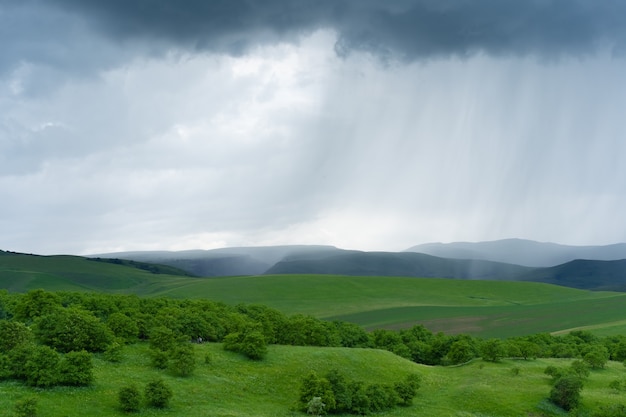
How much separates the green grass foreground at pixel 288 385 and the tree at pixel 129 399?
2.35 feet

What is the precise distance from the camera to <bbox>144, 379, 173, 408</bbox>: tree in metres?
55.7

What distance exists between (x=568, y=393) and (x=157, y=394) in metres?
54.8

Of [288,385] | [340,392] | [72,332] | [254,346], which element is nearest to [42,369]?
[72,332]

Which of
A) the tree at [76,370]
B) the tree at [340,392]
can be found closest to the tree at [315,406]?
the tree at [340,392]

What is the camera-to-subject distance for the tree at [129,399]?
175 feet

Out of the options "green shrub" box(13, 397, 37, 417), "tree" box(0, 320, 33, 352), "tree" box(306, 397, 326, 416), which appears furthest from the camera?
"tree" box(0, 320, 33, 352)

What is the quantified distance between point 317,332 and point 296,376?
80.7 ft

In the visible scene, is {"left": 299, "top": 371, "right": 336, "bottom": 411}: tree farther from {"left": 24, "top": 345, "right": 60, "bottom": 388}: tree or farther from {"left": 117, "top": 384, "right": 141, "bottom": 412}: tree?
{"left": 24, "top": 345, "right": 60, "bottom": 388}: tree

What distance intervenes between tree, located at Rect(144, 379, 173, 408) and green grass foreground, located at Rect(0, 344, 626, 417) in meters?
1.05

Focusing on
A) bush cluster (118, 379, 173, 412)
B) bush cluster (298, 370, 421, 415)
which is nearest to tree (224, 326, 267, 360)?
bush cluster (298, 370, 421, 415)

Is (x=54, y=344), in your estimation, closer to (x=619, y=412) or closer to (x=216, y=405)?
(x=216, y=405)

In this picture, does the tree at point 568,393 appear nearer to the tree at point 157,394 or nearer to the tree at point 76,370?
the tree at point 157,394

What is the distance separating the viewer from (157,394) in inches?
2196

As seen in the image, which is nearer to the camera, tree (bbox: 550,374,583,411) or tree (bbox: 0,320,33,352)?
tree (bbox: 0,320,33,352)
